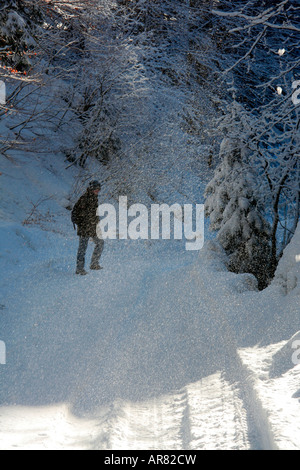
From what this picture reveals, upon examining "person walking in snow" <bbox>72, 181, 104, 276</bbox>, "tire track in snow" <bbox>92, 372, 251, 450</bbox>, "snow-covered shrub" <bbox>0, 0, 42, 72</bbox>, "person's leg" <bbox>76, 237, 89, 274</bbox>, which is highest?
"snow-covered shrub" <bbox>0, 0, 42, 72</bbox>

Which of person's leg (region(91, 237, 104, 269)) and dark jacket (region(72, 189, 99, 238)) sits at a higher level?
dark jacket (region(72, 189, 99, 238))

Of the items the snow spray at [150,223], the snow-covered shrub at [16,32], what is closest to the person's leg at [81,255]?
the snow-covered shrub at [16,32]

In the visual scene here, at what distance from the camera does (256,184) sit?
12.1 m

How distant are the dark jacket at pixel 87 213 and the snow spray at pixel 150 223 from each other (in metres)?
6.76

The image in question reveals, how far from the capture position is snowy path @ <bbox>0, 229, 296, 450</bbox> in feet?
11.8

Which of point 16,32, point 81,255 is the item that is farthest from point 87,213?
point 16,32

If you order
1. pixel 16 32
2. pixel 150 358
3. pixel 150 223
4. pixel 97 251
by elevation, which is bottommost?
pixel 150 358

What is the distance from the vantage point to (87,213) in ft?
33.4

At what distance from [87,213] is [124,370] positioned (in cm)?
568

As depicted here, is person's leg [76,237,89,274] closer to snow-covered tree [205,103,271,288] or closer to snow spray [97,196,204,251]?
snow-covered tree [205,103,271,288]

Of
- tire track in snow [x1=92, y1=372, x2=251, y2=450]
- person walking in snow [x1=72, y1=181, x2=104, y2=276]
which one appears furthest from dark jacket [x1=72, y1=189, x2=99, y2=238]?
tire track in snow [x1=92, y1=372, x2=251, y2=450]

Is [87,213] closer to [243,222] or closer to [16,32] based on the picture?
[16,32]

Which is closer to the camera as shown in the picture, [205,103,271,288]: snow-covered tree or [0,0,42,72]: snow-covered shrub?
[0,0,42,72]: snow-covered shrub

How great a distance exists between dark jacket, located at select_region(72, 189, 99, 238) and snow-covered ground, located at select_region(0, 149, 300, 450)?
1.10 metres
